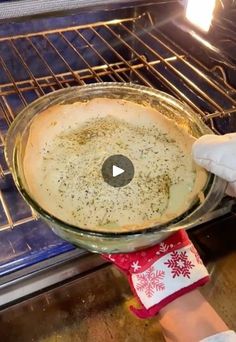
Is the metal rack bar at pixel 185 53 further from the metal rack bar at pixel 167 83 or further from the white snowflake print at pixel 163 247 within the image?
the white snowflake print at pixel 163 247

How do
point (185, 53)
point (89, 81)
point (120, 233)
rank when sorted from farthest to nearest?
point (89, 81) < point (185, 53) < point (120, 233)

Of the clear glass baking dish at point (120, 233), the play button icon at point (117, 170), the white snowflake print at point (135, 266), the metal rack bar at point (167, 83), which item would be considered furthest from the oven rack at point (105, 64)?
the white snowflake print at point (135, 266)

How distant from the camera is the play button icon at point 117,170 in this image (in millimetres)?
746

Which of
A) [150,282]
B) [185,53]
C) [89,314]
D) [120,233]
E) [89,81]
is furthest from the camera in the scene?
[89,81]

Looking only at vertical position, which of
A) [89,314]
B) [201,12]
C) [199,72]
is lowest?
[89,314]

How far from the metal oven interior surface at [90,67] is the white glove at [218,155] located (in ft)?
1.03

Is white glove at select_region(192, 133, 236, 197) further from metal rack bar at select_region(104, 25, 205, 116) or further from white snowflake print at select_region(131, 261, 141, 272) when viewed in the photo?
metal rack bar at select_region(104, 25, 205, 116)

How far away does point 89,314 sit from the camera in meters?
0.96

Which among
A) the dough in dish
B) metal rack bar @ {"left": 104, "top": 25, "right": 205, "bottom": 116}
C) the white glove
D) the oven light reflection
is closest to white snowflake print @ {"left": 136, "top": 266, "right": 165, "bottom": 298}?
the dough in dish

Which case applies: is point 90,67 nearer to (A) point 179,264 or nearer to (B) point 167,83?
(B) point 167,83

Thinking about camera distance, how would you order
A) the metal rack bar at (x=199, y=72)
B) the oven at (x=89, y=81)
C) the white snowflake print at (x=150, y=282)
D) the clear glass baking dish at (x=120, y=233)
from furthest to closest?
the metal rack bar at (x=199, y=72), the oven at (x=89, y=81), the white snowflake print at (x=150, y=282), the clear glass baking dish at (x=120, y=233)

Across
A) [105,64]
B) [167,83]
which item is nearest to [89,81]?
[105,64]

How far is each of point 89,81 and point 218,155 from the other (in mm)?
807

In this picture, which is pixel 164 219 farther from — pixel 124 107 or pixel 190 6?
pixel 190 6
